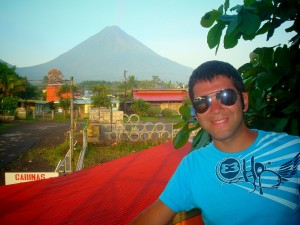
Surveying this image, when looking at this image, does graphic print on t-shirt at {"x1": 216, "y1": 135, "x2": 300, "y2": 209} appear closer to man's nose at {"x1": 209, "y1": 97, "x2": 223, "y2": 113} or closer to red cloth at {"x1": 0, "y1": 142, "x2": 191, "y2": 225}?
man's nose at {"x1": 209, "y1": 97, "x2": 223, "y2": 113}

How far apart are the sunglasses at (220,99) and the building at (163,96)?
130 ft

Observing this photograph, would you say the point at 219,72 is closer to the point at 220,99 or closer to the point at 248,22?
the point at 220,99

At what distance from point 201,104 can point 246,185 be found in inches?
21.2

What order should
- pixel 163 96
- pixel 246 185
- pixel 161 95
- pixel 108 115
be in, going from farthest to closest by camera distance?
pixel 161 95 → pixel 163 96 → pixel 108 115 → pixel 246 185

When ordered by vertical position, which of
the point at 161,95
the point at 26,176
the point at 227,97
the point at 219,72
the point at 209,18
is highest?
the point at 161,95

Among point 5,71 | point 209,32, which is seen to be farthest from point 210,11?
point 5,71

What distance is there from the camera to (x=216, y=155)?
1.39 m

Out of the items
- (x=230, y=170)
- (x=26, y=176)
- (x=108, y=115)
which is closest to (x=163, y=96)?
(x=108, y=115)

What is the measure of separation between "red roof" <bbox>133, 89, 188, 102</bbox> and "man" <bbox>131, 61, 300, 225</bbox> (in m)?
39.8

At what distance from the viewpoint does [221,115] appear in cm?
146

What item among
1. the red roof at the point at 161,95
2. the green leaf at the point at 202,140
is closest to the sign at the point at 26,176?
the green leaf at the point at 202,140

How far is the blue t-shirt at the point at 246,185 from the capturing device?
1203 millimetres

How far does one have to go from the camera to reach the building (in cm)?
4169

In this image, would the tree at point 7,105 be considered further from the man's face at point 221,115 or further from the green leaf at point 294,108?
the green leaf at point 294,108
